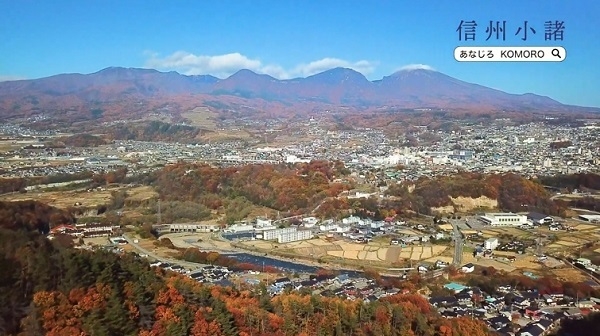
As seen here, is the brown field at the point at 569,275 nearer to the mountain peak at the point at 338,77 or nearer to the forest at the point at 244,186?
the forest at the point at 244,186

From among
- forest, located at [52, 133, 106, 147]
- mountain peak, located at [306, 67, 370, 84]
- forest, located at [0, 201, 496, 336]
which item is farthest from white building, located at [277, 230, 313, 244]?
mountain peak, located at [306, 67, 370, 84]

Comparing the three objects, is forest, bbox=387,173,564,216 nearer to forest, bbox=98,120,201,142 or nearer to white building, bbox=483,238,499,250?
white building, bbox=483,238,499,250

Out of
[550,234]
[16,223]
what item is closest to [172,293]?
[16,223]

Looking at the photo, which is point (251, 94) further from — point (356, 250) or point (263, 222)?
point (356, 250)

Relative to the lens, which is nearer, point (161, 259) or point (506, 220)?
point (161, 259)

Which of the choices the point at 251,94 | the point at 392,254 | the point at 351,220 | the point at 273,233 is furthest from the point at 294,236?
the point at 251,94
